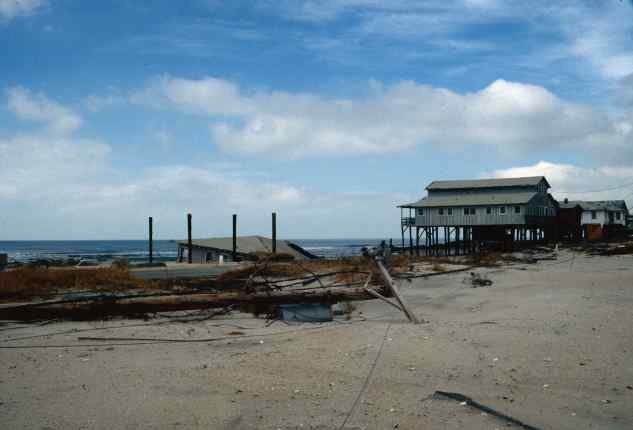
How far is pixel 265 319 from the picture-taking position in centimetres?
1223

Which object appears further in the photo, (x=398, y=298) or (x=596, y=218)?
(x=596, y=218)

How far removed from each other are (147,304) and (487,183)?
5207 centimetres

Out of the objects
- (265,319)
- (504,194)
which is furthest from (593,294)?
(504,194)

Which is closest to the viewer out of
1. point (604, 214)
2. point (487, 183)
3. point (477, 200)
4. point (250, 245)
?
point (250, 245)

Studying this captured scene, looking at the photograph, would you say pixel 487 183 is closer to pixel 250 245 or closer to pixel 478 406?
pixel 250 245

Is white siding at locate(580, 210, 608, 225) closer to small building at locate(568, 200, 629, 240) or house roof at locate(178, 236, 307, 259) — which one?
small building at locate(568, 200, 629, 240)

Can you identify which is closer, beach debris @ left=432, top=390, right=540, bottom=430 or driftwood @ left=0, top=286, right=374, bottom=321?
beach debris @ left=432, top=390, right=540, bottom=430

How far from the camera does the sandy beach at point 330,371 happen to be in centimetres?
566

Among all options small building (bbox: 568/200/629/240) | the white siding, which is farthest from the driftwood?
the white siding

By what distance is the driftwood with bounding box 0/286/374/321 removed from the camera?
449 inches

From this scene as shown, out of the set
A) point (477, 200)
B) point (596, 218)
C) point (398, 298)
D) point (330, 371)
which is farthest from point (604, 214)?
point (330, 371)

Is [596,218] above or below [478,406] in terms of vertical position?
above

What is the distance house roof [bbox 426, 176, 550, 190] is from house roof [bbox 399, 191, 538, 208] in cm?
87

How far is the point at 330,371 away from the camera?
7.46m
